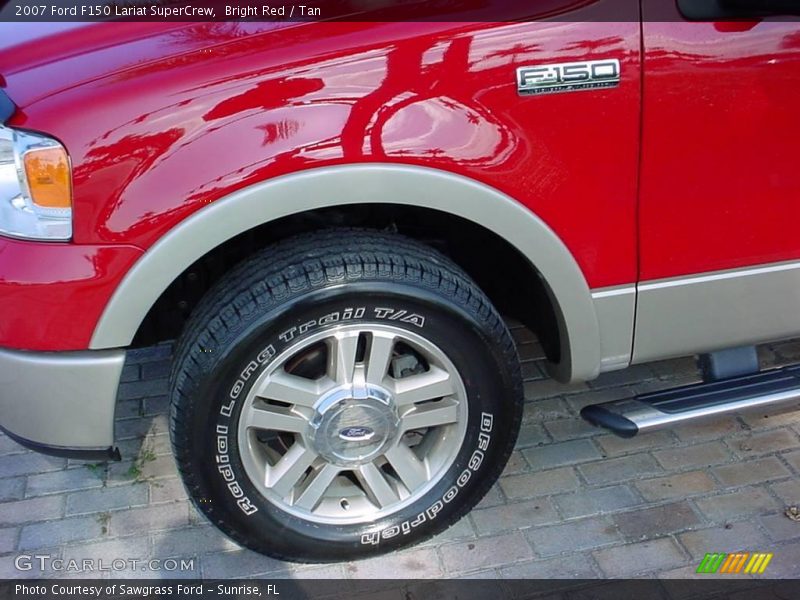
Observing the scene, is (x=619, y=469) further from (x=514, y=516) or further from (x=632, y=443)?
(x=514, y=516)

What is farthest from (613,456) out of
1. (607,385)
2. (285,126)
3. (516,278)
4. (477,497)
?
(285,126)

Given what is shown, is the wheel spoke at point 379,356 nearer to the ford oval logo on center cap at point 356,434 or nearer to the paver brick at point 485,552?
the ford oval logo on center cap at point 356,434

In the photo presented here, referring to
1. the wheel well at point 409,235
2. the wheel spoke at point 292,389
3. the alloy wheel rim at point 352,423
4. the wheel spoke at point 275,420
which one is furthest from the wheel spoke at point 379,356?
the wheel well at point 409,235

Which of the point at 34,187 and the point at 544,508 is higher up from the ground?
the point at 34,187

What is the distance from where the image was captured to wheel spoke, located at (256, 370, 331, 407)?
7.52 ft

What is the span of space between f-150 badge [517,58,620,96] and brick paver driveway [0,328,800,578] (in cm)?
136

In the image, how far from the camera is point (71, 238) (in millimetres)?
2045

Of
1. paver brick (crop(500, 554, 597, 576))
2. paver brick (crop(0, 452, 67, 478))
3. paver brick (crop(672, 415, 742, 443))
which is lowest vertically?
paver brick (crop(500, 554, 597, 576))

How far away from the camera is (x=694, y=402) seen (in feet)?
8.57

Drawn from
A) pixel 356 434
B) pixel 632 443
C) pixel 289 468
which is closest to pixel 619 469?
pixel 632 443

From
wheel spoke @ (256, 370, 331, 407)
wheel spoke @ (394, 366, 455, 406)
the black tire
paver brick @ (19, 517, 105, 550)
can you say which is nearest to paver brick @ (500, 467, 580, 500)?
the black tire

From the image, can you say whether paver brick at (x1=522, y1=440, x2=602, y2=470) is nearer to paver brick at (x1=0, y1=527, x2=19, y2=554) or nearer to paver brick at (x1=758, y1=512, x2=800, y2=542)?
paver brick at (x1=758, y1=512, x2=800, y2=542)

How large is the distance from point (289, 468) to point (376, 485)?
27 cm

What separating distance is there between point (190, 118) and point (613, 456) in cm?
186
